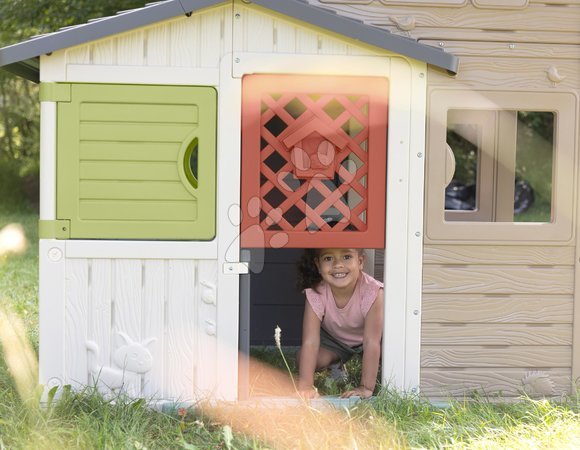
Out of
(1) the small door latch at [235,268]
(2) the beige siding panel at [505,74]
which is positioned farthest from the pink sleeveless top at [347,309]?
(2) the beige siding panel at [505,74]

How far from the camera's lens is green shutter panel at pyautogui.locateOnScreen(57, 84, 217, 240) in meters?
4.07

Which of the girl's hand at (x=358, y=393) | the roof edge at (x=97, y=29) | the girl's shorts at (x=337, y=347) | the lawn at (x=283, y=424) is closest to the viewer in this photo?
the lawn at (x=283, y=424)

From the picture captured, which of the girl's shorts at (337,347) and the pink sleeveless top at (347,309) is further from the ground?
the pink sleeveless top at (347,309)

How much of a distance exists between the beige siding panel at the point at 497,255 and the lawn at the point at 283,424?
67 centimetres

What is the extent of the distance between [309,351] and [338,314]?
347 mm

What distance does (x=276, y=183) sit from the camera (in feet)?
13.8

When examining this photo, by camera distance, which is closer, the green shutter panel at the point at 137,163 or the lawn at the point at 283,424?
the lawn at the point at 283,424

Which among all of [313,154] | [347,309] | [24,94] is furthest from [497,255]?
[24,94]

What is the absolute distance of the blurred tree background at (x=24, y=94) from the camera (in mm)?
14334

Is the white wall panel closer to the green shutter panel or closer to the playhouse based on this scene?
the playhouse

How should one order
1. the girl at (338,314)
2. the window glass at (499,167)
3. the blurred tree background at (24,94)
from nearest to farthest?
the girl at (338,314) < the window glass at (499,167) < the blurred tree background at (24,94)

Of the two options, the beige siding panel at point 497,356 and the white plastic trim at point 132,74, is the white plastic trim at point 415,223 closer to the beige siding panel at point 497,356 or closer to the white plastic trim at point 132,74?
the beige siding panel at point 497,356

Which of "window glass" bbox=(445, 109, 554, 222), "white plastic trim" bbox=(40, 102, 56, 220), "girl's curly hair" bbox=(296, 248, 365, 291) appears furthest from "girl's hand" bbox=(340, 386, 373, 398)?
"white plastic trim" bbox=(40, 102, 56, 220)

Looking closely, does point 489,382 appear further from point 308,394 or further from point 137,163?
point 137,163
